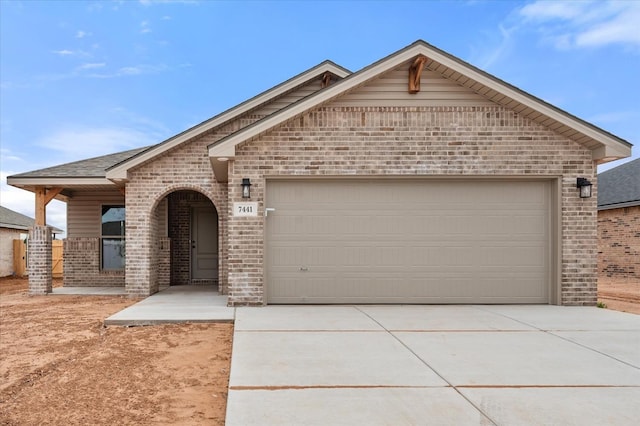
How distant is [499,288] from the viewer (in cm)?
796

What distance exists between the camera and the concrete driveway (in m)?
3.09

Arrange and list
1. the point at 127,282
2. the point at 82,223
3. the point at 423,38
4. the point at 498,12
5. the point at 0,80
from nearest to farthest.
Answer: the point at 423,38 < the point at 127,282 < the point at 82,223 < the point at 498,12 < the point at 0,80

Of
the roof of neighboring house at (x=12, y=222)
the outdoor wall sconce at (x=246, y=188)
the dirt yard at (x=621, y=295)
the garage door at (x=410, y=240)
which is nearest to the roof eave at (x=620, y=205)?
the dirt yard at (x=621, y=295)

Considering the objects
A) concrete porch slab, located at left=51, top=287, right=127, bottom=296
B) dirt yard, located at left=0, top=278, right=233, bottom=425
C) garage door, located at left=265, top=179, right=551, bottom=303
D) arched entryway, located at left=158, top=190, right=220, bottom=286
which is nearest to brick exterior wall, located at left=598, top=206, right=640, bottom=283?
garage door, located at left=265, top=179, right=551, bottom=303

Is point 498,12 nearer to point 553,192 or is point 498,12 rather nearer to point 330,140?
point 553,192

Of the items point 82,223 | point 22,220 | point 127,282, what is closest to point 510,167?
point 127,282

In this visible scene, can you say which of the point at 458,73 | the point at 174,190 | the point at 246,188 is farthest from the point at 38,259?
the point at 458,73

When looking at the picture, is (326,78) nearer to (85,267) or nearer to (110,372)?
(110,372)

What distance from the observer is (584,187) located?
7.76m

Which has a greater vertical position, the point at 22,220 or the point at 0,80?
the point at 0,80

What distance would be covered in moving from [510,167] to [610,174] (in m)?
18.1

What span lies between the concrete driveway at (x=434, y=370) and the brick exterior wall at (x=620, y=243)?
12.7 meters

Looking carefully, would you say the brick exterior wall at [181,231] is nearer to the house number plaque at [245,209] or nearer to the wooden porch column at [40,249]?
the wooden porch column at [40,249]

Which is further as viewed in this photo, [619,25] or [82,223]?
[619,25]
